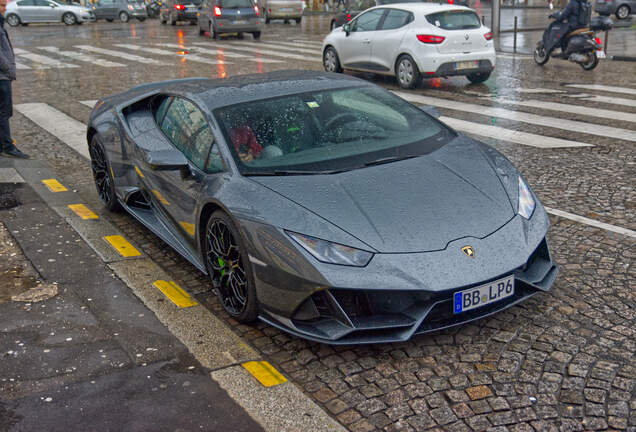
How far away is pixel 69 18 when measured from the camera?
3697 centimetres

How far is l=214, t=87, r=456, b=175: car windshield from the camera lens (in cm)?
457

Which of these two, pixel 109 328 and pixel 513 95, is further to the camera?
pixel 513 95

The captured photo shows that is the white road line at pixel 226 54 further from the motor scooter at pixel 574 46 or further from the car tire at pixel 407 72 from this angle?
the motor scooter at pixel 574 46

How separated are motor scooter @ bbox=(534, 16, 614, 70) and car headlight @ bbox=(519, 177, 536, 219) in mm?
11419

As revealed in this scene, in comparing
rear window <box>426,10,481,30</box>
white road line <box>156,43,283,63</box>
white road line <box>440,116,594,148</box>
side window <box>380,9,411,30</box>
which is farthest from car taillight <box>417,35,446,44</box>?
white road line <box>156,43,283,63</box>

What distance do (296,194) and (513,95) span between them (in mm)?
9136

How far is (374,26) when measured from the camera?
14.5 meters

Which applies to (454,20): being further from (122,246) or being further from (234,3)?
(234,3)

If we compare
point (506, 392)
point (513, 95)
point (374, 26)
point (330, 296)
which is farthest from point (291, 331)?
point (374, 26)

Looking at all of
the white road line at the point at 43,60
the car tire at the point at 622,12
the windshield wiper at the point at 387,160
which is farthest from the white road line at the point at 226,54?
the car tire at the point at 622,12

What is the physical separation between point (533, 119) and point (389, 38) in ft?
14.6

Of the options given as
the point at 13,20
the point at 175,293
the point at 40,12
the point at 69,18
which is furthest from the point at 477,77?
the point at 13,20

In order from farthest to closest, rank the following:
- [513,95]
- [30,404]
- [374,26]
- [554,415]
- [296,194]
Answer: [374,26] → [513,95] → [296,194] → [30,404] → [554,415]

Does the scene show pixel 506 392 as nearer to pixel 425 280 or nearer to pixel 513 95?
pixel 425 280
